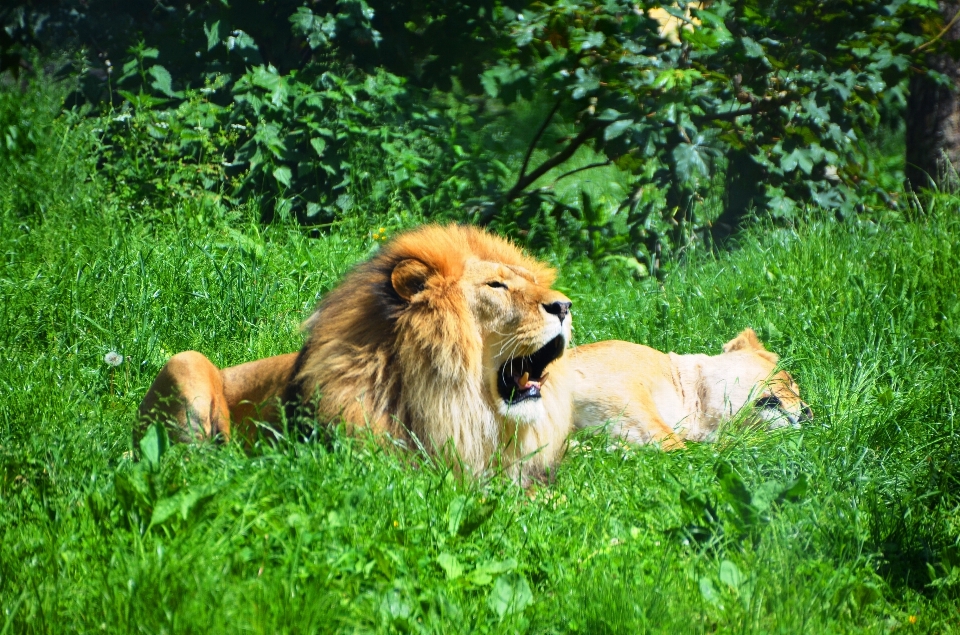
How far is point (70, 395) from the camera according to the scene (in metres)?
4.39

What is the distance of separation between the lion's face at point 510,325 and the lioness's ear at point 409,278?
6.5 inches

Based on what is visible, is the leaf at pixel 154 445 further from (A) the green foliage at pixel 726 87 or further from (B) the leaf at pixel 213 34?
(B) the leaf at pixel 213 34

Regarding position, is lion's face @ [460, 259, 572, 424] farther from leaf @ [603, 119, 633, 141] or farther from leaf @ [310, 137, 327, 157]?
leaf @ [310, 137, 327, 157]

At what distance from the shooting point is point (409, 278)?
12.6 feet

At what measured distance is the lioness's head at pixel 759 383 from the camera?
4855 mm

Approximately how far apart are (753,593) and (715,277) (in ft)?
12.7

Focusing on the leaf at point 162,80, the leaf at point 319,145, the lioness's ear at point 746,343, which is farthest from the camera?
the leaf at point 162,80

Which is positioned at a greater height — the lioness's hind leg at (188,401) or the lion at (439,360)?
the lion at (439,360)

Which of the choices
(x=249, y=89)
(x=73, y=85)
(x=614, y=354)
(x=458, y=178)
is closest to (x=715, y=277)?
(x=614, y=354)

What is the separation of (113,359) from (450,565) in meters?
2.73

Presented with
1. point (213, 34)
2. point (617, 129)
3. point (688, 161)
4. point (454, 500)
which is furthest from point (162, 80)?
point (454, 500)

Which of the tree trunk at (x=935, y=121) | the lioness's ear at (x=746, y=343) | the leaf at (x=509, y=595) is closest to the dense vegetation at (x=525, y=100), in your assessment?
the tree trunk at (x=935, y=121)

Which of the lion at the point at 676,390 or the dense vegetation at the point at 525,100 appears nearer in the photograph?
the lion at the point at 676,390

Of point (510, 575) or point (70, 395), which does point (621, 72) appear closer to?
point (70, 395)
